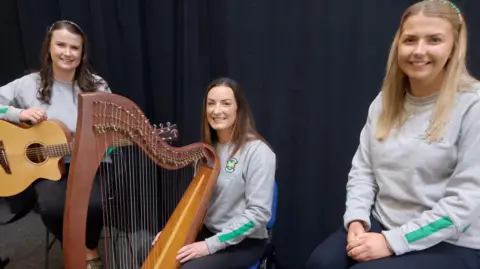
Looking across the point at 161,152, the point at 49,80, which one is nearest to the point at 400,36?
the point at 161,152

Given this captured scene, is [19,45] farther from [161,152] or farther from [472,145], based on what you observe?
[472,145]

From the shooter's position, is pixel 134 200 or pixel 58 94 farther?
pixel 58 94

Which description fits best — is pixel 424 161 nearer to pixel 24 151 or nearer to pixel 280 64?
pixel 280 64

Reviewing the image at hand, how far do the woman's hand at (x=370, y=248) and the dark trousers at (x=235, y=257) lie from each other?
1.28 ft

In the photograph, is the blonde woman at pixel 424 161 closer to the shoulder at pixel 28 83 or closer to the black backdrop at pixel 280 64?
the black backdrop at pixel 280 64

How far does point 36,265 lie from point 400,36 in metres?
2.04

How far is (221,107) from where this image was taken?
1.55 metres

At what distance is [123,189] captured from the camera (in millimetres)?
1580

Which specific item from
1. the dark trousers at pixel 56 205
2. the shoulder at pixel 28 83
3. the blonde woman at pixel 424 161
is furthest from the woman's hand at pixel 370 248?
the shoulder at pixel 28 83

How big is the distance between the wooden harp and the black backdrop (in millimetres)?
560

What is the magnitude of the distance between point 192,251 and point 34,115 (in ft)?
2.96

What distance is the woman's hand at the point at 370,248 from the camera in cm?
112

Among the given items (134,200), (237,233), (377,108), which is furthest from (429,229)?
(134,200)

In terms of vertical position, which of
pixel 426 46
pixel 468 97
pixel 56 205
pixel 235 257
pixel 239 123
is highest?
pixel 426 46
